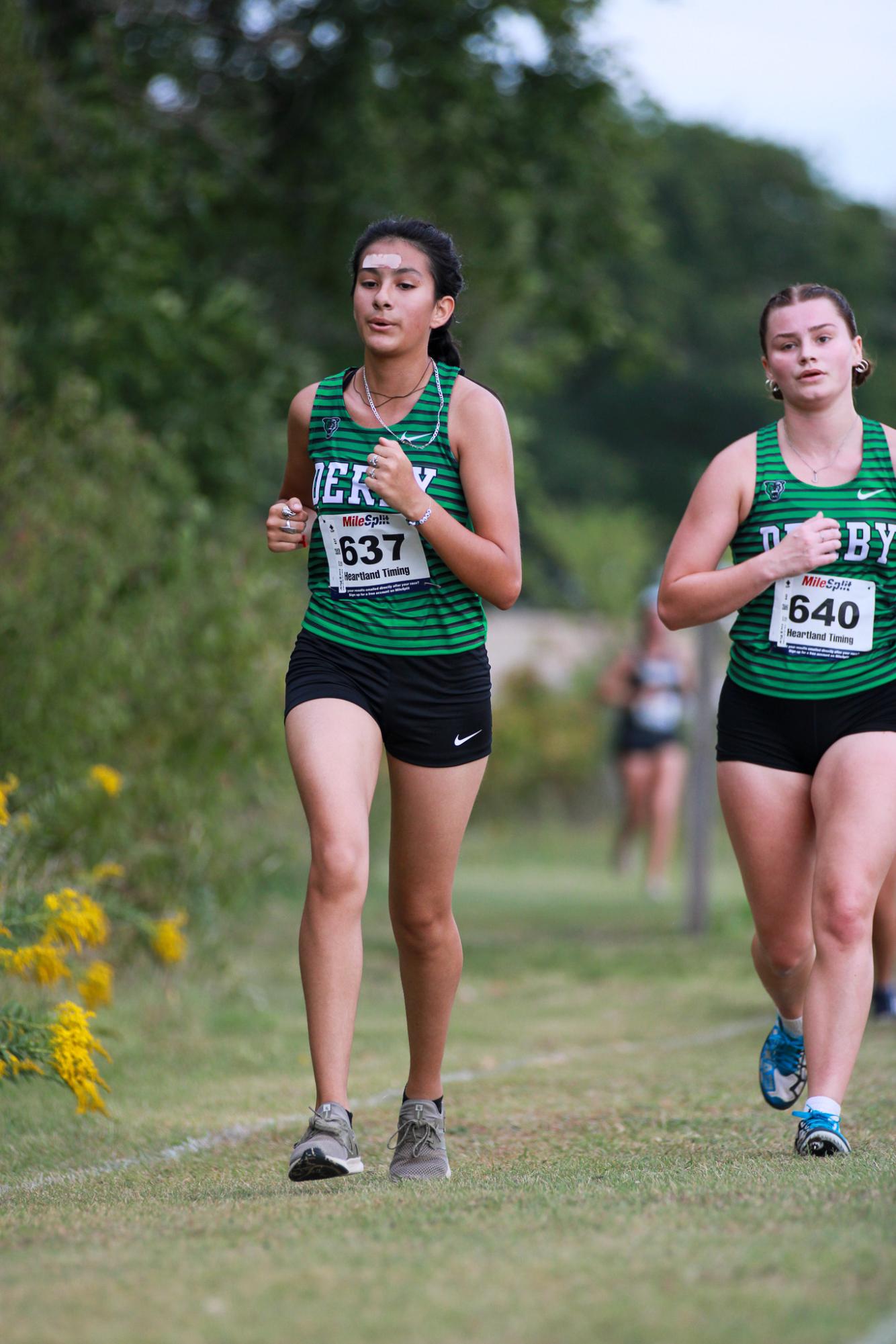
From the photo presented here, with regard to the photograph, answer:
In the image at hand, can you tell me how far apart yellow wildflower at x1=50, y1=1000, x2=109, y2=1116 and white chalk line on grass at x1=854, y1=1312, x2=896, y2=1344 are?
94.8 inches

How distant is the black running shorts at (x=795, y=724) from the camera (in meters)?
4.61

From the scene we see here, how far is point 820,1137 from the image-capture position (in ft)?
14.1

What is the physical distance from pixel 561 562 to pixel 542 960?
2989 cm

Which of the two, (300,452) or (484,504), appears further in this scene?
(300,452)

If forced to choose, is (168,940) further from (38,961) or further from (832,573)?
(832,573)

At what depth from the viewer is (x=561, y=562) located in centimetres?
3972

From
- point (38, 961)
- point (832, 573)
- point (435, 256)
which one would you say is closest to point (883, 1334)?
point (832, 573)

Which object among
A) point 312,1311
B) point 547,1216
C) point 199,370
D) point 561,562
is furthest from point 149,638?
point 561,562

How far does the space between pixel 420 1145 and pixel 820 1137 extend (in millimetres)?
942

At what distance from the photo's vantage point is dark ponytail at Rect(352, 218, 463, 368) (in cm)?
460

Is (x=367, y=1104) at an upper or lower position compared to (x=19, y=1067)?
lower

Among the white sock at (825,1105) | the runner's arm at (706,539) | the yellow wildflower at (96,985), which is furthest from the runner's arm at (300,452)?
the yellow wildflower at (96,985)

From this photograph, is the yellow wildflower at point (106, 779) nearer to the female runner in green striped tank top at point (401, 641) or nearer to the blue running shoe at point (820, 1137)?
the female runner in green striped tank top at point (401, 641)

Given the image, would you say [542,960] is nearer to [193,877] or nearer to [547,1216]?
[193,877]
